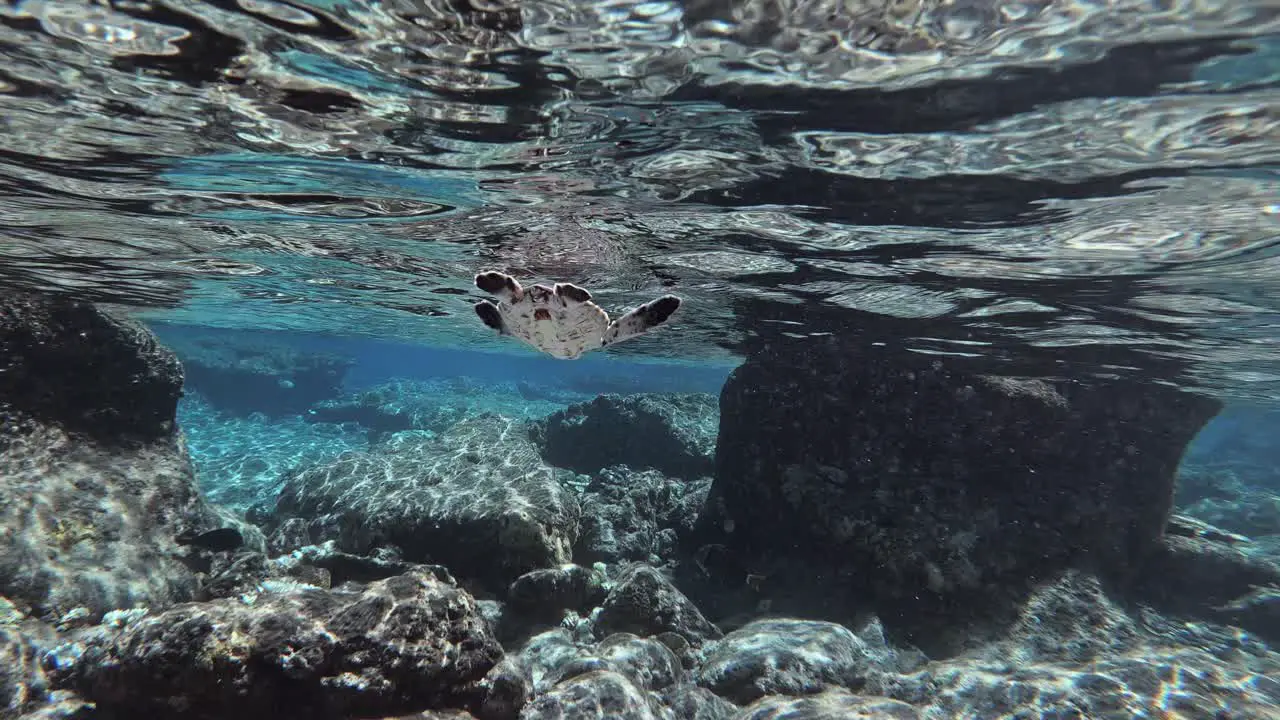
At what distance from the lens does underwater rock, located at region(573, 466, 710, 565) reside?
45.6ft

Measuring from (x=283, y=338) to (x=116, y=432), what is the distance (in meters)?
56.0

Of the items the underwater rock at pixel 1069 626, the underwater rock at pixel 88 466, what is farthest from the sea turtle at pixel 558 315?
the underwater rock at pixel 1069 626

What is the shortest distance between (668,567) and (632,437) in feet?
25.6

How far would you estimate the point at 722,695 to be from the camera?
26.3ft

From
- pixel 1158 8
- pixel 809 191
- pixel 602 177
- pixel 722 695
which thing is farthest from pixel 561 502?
pixel 1158 8

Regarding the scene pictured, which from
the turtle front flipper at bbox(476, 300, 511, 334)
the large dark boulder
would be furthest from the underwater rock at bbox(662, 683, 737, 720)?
the large dark boulder

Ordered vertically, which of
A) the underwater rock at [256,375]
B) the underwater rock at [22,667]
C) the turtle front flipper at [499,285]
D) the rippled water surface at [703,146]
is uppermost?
the rippled water surface at [703,146]

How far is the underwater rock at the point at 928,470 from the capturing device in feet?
40.6

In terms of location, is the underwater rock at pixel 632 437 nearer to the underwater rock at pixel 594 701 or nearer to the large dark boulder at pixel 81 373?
the large dark boulder at pixel 81 373

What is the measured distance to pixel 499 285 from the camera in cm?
531

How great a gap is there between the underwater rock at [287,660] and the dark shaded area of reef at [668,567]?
0.08ft

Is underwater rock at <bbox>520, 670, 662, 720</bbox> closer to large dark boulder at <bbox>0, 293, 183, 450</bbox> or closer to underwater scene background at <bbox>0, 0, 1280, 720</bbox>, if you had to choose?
underwater scene background at <bbox>0, 0, 1280, 720</bbox>

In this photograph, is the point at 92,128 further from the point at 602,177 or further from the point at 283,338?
the point at 283,338

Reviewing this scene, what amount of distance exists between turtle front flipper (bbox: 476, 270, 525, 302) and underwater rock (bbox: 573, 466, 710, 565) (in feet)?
28.7
